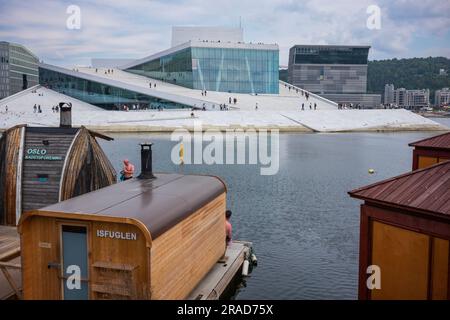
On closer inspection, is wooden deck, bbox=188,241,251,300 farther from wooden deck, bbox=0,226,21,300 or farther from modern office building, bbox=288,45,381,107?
modern office building, bbox=288,45,381,107

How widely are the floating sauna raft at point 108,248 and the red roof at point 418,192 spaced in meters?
4.07

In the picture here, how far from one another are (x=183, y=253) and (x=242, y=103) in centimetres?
6634

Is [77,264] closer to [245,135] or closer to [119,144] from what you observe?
[119,144]

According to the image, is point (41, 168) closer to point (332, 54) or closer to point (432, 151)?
point (432, 151)

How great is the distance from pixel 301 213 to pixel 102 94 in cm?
6356

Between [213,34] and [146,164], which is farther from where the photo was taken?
[213,34]

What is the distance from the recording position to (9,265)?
10172 millimetres

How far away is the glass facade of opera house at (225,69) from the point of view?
286ft

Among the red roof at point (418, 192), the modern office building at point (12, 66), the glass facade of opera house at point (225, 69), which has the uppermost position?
the modern office building at point (12, 66)

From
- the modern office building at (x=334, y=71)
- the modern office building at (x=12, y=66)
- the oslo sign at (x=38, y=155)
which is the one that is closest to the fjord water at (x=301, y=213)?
the oslo sign at (x=38, y=155)

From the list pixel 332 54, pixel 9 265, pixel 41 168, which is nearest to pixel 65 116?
pixel 41 168

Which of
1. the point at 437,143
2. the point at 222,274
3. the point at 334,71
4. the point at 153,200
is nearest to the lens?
the point at 153,200

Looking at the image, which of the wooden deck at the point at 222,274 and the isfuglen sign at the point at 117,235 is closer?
the isfuglen sign at the point at 117,235

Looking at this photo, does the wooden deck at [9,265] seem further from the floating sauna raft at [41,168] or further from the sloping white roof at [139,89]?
the sloping white roof at [139,89]
